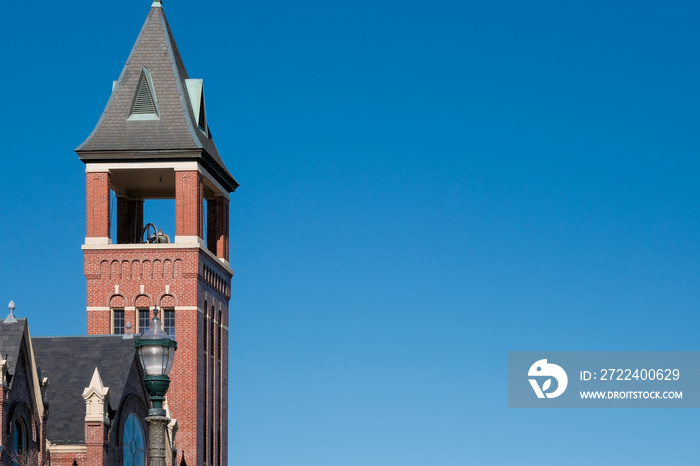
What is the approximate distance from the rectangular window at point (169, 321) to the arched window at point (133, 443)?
478 inches

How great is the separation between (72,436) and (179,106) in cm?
2196

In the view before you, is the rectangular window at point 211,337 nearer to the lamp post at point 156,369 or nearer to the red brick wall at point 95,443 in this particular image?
the red brick wall at point 95,443

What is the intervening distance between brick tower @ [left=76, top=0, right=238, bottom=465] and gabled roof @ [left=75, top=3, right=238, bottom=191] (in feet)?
0.15

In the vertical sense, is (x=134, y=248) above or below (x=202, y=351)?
above

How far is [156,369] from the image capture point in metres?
26.5

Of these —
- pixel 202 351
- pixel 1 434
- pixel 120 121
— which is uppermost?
pixel 120 121

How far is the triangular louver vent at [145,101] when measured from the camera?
67.1 metres

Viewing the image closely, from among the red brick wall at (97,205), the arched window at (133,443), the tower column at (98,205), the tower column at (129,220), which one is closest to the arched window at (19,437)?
the arched window at (133,443)

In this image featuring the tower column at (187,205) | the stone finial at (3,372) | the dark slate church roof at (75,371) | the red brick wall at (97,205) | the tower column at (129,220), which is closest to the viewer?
the stone finial at (3,372)

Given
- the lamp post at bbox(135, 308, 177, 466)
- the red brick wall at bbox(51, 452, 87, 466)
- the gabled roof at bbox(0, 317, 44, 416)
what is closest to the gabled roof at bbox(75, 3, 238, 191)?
the red brick wall at bbox(51, 452, 87, 466)

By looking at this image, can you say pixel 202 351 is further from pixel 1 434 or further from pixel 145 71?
pixel 1 434

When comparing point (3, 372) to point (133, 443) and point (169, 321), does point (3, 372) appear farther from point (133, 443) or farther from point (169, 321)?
point (169, 321)

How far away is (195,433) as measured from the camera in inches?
2479

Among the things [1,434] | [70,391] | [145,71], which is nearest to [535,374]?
[70,391]
